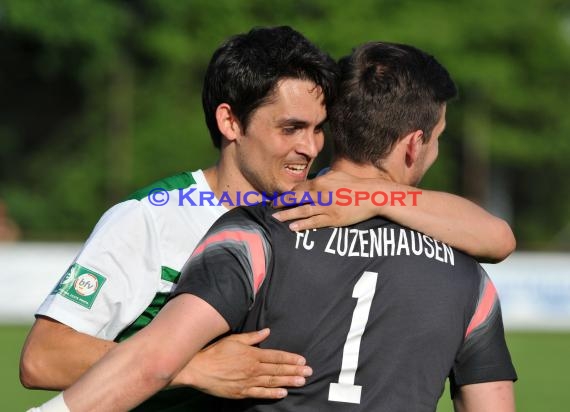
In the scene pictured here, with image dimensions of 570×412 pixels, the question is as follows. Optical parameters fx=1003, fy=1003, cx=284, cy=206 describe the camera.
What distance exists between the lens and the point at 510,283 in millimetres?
15984

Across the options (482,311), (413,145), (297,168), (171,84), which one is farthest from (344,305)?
(171,84)

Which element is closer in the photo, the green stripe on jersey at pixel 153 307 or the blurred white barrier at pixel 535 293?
the green stripe on jersey at pixel 153 307

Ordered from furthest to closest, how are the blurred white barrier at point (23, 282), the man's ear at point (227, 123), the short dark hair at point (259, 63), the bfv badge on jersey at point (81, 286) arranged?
the blurred white barrier at point (23, 282)
the man's ear at point (227, 123)
the short dark hair at point (259, 63)
the bfv badge on jersey at point (81, 286)

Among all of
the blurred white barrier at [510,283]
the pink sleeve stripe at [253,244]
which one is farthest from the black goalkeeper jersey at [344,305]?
the blurred white barrier at [510,283]

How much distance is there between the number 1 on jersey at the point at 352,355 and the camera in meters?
2.99

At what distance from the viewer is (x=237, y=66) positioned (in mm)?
3918

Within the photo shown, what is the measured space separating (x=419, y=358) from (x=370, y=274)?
299mm

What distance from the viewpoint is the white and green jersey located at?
3.54 metres

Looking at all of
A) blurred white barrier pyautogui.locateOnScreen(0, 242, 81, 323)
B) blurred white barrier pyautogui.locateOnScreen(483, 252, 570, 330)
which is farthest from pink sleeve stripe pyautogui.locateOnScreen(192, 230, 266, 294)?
blurred white barrier pyautogui.locateOnScreen(483, 252, 570, 330)

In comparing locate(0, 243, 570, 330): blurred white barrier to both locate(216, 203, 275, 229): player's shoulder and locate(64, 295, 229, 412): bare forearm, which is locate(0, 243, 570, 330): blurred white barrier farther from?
locate(64, 295, 229, 412): bare forearm

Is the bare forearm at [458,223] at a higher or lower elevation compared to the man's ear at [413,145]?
lower

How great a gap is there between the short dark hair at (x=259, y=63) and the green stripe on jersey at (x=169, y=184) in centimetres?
33

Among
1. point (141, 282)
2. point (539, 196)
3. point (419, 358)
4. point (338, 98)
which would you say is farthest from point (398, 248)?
point (539, 196)

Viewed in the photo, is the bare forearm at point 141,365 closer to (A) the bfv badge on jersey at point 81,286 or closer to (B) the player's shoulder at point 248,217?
(B) the player's shoulder at point 248,217
